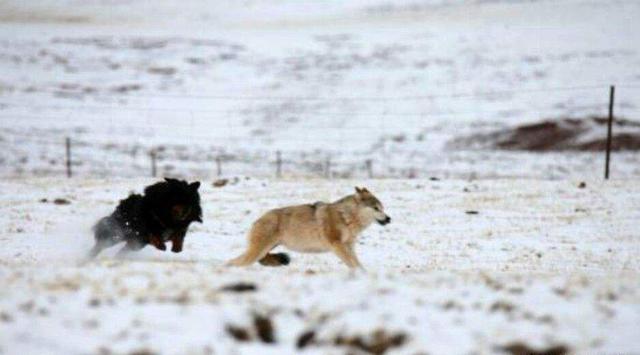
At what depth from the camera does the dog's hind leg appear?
39.4 feet

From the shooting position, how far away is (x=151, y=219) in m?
13.3

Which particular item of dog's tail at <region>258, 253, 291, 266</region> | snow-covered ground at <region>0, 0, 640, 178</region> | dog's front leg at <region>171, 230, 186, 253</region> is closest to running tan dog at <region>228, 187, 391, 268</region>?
dog's tail at <region>258, 253, 291, 266</region>

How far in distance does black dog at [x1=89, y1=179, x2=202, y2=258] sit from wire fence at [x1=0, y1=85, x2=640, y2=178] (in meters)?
22.8

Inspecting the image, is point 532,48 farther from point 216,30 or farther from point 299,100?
point 216,30

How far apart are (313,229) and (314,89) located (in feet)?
165

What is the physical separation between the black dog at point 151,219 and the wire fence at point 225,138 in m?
22.8

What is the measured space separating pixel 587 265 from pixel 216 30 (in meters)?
78.1

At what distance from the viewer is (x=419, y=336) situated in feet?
20.7

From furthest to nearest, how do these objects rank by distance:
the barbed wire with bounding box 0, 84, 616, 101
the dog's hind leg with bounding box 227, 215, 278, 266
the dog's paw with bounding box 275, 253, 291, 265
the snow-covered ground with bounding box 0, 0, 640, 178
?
the barbed wire with bounding box 0, 84, 616, 101, the snow-covered ground with bounding box 0, 0, 640, 178, the dog's paw with bounding box 275, 253, 291, 265, the dog's hind leg with bounding box 227, 215, 278, 266

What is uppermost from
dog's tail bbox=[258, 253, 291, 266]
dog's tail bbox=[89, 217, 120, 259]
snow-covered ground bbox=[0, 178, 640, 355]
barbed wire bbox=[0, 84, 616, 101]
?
barbed wire bbox=[0, 84, 616, 101]

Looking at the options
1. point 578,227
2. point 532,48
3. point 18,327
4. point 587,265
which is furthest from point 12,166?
point 532,48

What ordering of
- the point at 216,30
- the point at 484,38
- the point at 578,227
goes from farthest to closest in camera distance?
the point at 216,30 → the point at 484,38 → the point at 578,227

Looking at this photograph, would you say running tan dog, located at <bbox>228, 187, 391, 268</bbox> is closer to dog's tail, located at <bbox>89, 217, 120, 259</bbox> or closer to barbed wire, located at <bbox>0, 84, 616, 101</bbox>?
dog's tail, located at <bbox>89, 217, 120, 259</bbox>

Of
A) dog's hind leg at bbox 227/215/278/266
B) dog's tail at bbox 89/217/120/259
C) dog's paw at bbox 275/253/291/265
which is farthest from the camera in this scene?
dog's tail at bbox 89/217/120/259
